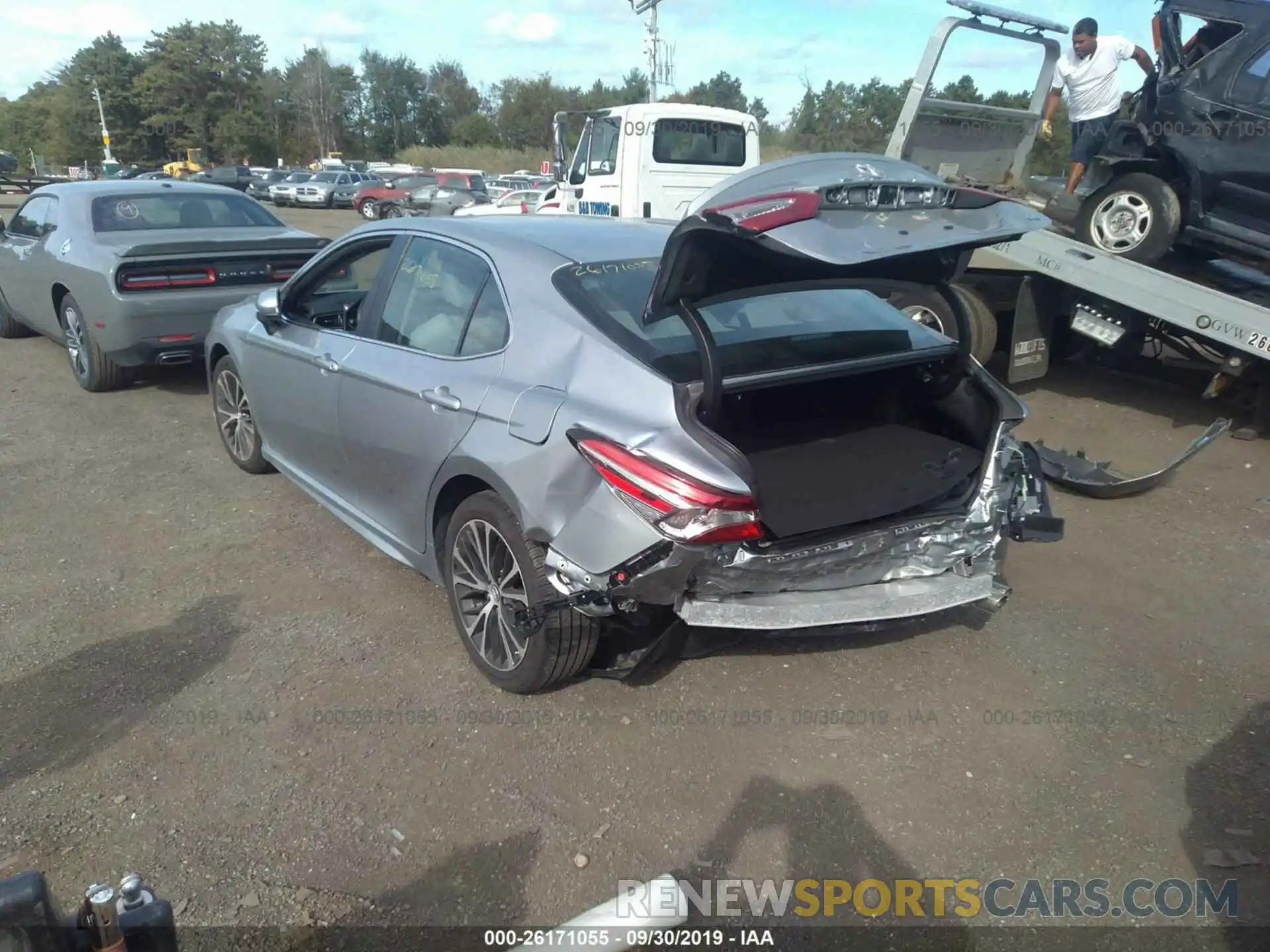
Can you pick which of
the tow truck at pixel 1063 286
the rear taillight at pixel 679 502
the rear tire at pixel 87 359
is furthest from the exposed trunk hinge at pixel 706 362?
the rear tire at pixel 87 359

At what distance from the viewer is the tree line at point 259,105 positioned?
76.7 metres

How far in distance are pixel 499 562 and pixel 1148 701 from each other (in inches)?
99.5

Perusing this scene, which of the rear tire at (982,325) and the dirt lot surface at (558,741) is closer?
the dirt lot surface at (558,741)

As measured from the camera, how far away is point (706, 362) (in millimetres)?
2938

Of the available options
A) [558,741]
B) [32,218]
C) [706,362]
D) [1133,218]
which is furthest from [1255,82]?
[32,218]

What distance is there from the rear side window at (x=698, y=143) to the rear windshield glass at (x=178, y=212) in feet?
17.6

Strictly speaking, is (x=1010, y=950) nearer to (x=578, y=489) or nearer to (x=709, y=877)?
(x=709, y=877)

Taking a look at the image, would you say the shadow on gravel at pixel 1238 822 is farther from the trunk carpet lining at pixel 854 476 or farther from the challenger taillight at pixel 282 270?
the challenger taillight at pixel 282 270

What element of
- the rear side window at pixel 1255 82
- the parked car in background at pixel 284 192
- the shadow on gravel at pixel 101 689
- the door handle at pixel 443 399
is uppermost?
the rear side window at pixel 1255 82

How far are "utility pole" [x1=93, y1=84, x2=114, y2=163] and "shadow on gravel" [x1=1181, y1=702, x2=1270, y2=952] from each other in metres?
79.5

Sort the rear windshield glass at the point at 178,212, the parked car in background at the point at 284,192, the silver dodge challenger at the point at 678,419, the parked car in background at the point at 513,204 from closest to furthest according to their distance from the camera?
the silver dodge challenger at the point at 678,419
the rear windshield glass at the point at 178,212
the parked car in background at the point at 513,204
the parked car in background at the point at 284,192

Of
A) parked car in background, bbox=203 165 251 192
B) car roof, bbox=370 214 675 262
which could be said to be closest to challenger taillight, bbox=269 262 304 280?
car roof, bbox=370 214 675 262

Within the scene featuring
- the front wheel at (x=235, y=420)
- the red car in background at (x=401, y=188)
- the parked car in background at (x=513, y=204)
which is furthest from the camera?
the red car in background at (x=401, y=188)

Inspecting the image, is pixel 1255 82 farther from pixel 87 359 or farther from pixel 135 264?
pixel 87 359
